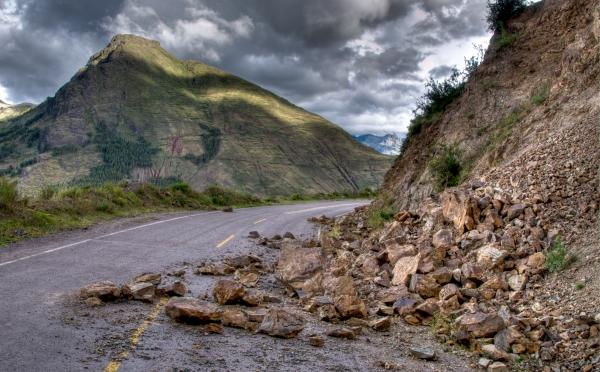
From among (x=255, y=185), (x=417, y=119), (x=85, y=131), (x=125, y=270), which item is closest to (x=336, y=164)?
(x=255, y=185)

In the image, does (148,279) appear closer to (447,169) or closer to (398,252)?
(398,252)

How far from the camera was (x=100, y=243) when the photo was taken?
12484 mm

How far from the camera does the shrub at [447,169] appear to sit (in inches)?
570

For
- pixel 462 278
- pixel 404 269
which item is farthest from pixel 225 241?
pixel 462 278

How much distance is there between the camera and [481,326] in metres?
6.21

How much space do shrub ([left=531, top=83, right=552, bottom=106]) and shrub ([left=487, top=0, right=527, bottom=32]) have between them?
571 cm

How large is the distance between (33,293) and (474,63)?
17.8 meters

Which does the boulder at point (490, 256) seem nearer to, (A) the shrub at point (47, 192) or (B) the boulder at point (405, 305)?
(B) the boulder at point (405, 305)

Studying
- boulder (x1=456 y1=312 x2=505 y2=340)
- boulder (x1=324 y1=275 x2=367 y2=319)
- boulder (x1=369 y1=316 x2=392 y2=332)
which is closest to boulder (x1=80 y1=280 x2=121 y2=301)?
boulder (x1=324 y1=275 x2=367 y2=319)

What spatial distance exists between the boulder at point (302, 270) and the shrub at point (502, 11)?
13.8 meters

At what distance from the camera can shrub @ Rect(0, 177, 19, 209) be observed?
1461 centimetres

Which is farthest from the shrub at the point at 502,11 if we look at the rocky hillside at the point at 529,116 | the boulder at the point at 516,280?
the boulder at the point at 516,280

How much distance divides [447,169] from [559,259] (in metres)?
7.78

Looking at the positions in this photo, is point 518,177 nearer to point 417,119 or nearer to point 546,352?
point 546,352
